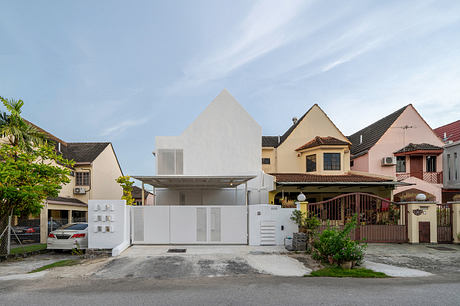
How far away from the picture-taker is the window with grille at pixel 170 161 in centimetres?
2025

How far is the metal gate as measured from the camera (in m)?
13.3

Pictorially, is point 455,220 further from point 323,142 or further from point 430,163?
point 430,163

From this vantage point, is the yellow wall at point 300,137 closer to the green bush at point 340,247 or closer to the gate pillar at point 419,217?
the gate pillar at point 419,217

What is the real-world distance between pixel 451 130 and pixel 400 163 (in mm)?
9783

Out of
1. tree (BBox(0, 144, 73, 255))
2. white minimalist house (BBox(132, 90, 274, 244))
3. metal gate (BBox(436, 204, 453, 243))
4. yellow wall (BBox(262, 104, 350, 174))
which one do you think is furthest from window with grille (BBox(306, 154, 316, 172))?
tree (BBox(0, 144, 73, 255))

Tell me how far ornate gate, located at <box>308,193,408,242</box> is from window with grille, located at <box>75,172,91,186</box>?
2048 cm

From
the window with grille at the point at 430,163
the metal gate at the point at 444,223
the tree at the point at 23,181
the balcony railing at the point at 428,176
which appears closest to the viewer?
the tree at the point at 23,181

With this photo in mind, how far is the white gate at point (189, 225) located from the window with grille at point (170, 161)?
728 centimetres

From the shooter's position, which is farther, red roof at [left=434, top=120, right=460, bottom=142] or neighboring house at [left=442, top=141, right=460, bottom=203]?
red roof at [left=434, top=120, right=460, bottom=142]

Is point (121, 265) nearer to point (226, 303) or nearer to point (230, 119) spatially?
point (226, 303)

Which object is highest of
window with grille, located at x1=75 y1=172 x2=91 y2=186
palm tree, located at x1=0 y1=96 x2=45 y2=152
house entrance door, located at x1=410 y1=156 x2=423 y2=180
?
palm tree, located at x1=0 y1=96 x2=45 y2=152

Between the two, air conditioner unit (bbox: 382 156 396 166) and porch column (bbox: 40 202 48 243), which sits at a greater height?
air conditioner unit (bbox: 382 156 396 166)

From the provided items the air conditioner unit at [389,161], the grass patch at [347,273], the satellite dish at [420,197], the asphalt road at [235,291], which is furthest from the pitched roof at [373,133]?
the asphalt road at [235,291]

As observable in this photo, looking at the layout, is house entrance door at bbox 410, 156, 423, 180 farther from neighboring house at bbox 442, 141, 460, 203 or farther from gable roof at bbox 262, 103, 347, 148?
gable roof at bbox 262, 103, 347, 148
